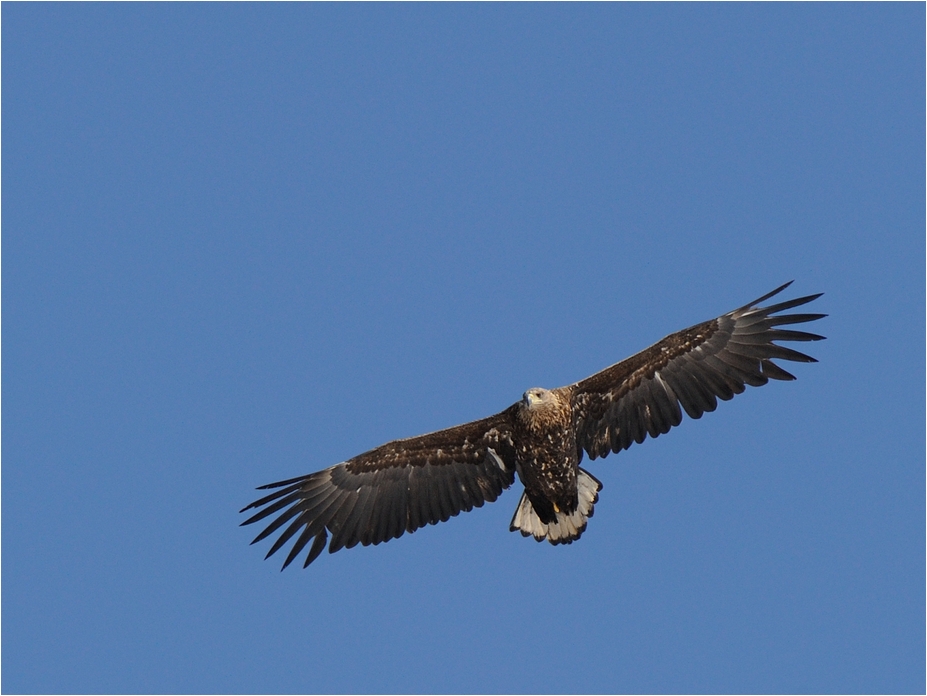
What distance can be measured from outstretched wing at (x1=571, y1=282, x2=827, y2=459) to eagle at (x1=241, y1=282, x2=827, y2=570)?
0.01 metres

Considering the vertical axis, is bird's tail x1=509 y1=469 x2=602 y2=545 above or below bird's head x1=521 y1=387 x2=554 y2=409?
below

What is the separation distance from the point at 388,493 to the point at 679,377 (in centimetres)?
426

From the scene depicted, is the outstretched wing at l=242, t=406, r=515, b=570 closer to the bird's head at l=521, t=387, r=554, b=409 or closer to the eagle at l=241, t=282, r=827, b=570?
the eagle at l=241, t=282, r=827, b=570

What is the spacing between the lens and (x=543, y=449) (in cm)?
1944

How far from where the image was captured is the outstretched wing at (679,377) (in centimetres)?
1969

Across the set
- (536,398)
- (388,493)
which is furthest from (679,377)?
(388,493)

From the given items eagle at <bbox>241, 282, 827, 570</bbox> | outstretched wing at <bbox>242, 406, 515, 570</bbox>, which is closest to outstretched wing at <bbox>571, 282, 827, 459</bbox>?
eagle at <bbox>241, 282, 827, 570</bbox>

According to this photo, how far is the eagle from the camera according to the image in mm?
19609

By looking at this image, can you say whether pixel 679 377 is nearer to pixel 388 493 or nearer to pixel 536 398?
pixel 536 398

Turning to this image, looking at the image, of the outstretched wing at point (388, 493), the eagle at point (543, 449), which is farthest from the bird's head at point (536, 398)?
the outstretched wing at point (388, 493)


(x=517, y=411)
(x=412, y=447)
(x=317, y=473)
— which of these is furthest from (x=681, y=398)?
(x=317, y=473)

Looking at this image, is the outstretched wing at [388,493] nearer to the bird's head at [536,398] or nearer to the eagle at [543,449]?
the eagle at [543,449]

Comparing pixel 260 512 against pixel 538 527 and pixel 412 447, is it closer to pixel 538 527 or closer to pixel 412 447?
pixel 412 447

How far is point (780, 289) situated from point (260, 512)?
24.7 ft
